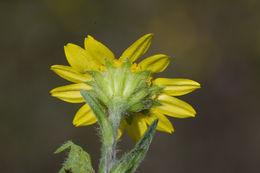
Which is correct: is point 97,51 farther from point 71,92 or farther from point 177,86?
point 177,86

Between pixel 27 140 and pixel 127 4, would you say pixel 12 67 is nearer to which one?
pixel 27 140

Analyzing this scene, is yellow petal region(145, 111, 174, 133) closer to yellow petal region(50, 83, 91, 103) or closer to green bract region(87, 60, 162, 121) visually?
green bract region(87, 60, 162, 121)

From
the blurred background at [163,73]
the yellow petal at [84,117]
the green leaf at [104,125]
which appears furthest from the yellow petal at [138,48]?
the blurred background at [163,73]

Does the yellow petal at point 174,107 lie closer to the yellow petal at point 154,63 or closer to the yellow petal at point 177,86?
the yellow petal at point 177,86

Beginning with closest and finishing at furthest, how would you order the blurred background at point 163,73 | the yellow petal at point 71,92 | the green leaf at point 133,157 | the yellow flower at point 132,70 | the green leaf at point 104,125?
the green leaf at point 133,157 → the green leaf at point 104,125 → the yellow flower at point 132,70 → the yellow petal at point 71,92 → the blurred background at point 163,73

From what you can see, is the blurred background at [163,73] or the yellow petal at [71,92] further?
the blurred background at [163,73]

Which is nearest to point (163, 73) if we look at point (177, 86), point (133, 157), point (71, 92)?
point (177, 86)

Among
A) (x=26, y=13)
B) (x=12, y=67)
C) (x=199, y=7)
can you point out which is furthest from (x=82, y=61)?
(x=199, y=7)
